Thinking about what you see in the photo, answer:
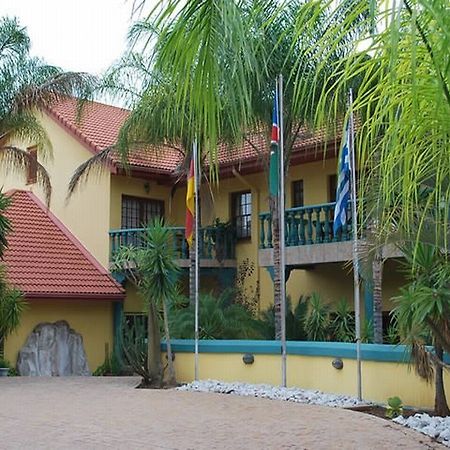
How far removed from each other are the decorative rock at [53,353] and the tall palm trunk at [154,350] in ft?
17.5

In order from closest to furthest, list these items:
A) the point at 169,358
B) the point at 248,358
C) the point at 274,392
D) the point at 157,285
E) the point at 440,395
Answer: the point at 440,395
the point at 274,392
the point at 248,358
the point at 157,285
the point at 169,358

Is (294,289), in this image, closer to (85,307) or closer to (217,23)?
(85,307)

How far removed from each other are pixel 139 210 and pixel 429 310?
52.0ft

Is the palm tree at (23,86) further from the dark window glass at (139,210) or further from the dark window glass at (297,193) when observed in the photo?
the dark window glass at (297,193)

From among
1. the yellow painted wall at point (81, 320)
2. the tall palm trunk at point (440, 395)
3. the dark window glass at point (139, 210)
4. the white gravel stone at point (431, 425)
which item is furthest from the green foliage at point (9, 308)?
the tall palm trunk at point (440, 395)

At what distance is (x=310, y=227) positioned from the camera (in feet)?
64.8

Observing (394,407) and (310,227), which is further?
(310,227)

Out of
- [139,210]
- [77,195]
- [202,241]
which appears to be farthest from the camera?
[77,195]

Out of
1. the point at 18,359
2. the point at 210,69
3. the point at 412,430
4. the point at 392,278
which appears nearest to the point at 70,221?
the point at 18,359

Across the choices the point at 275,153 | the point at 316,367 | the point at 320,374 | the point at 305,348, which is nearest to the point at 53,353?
the point at 305,348

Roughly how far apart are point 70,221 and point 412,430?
1729cm

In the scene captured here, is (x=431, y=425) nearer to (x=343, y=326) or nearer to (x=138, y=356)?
(x=343, y=326)

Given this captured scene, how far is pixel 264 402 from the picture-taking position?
14336 mm

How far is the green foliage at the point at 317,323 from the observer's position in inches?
731
